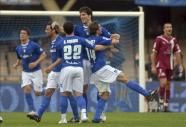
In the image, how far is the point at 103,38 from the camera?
1628 centimetres

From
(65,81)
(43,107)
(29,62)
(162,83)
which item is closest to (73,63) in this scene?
(65,81)

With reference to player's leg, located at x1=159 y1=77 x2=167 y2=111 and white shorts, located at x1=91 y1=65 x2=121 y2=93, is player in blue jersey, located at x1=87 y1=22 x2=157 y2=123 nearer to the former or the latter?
white shorts, located at x1=91 y1=65 x2=121 y2=93

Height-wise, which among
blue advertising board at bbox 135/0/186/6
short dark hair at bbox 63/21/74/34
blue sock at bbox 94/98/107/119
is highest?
blue advertising board at bbox 135/0/186/6

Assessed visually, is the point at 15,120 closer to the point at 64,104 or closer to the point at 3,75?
Result: the point at 64,104

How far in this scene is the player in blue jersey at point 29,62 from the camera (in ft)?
62.3

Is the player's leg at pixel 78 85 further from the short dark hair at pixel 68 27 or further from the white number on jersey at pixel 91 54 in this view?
the short dark hair at pixel 68 27

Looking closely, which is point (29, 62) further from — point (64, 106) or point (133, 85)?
point (64, 106)

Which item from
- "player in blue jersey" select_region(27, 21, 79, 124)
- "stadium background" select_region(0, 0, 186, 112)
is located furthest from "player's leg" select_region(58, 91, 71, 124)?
"stadium background" select_region(0, 0, 186, 112)

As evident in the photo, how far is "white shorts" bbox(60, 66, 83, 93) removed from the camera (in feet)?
52.5

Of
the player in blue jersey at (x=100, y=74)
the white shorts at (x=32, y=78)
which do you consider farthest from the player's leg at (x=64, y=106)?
the white shorts at (x=32, y=78)

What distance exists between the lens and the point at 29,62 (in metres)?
19.2

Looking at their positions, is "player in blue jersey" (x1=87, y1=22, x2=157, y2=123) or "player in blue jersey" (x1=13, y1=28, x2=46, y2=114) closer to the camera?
"player in blue jersey" (x1=87, y1=22, x2=157, y2=123)

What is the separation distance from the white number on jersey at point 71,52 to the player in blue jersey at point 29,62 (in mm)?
2848

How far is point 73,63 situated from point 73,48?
0.29 m
